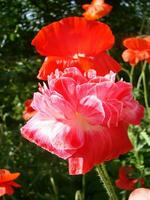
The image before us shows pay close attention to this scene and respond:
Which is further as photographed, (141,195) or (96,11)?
A: (96,11)

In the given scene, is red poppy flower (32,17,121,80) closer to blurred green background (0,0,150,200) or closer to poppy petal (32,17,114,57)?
poppy petal (32,17,114,57)

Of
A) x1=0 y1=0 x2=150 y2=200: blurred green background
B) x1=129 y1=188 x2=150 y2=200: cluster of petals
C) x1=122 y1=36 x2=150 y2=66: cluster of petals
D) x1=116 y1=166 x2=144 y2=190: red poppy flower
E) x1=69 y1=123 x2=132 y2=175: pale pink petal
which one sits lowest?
x1=0 y1=0 x2=150 y2=200: blurred green background

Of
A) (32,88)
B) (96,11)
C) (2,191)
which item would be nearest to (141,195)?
(2,191)

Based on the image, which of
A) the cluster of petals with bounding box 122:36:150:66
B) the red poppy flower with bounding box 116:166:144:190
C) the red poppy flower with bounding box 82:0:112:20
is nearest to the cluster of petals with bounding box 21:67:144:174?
the cluster of petals with bounding box 122:36:150:66

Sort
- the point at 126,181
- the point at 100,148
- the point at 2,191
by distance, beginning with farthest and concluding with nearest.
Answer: the point at 126,181, the point at 2,191, the point at 100,148

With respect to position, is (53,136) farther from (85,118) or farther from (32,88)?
(32,88)

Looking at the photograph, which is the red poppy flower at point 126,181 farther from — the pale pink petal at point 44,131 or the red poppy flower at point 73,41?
the pale pink petal at point 44,131

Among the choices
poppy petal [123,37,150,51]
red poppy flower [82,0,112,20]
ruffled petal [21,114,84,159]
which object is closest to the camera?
ruffled petal [21,114,84,159]
